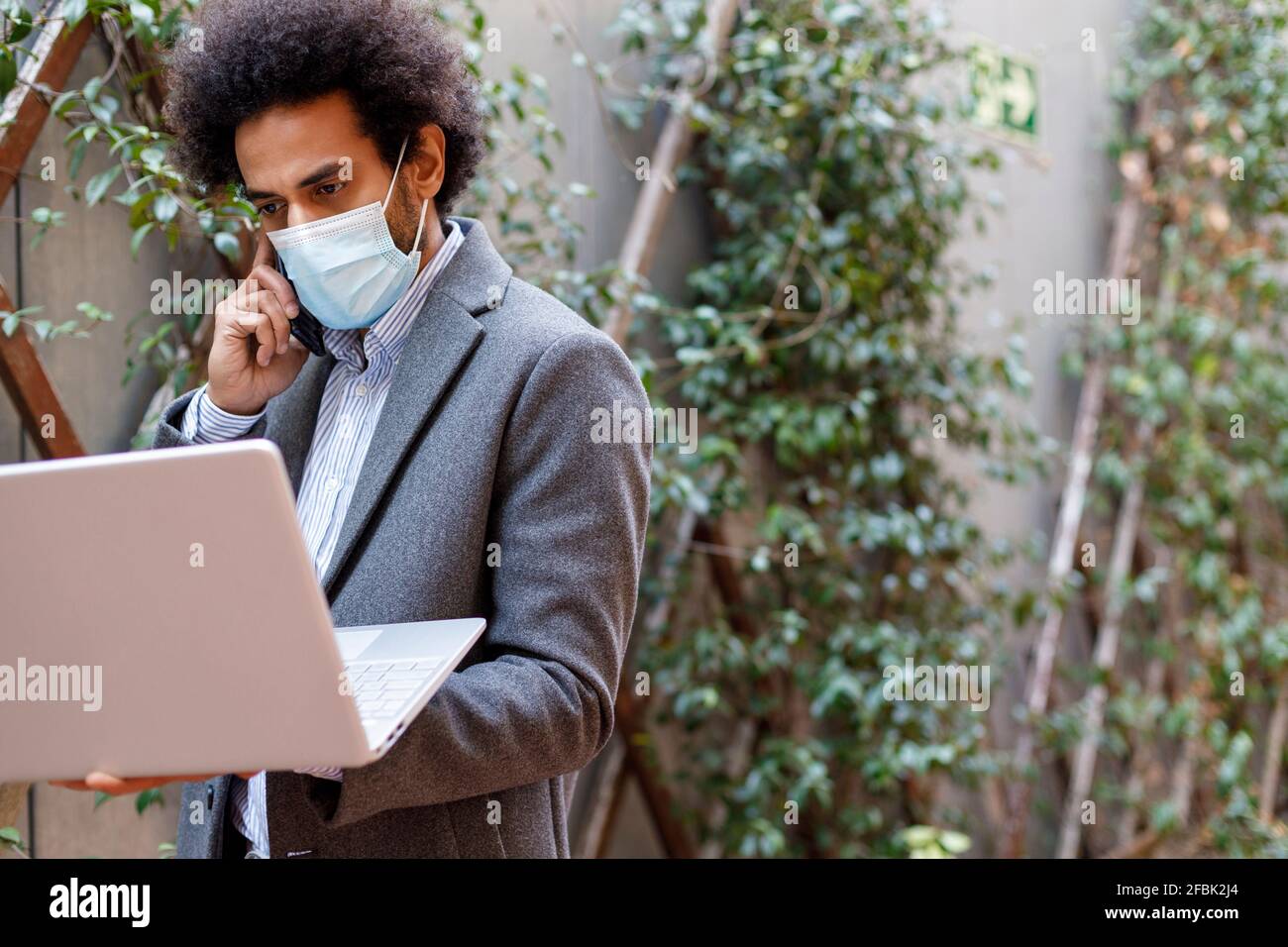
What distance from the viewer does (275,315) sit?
118 centimetres

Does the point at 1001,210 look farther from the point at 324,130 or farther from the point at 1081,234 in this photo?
the point at 324,130

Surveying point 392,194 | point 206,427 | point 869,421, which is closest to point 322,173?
point 392,194

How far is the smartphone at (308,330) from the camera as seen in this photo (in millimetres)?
1219

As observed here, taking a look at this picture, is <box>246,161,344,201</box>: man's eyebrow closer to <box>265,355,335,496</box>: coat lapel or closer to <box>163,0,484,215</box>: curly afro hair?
<box>163,0,484,215</box>: curly afro hair

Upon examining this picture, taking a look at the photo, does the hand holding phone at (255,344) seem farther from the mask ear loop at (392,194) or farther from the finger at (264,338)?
the mask ear loop at (392,194)

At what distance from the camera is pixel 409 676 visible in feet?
2.72

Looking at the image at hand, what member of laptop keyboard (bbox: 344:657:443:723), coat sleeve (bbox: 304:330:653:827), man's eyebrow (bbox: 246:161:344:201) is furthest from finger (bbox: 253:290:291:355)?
laptop keyboard (bbox: 344:657:443:723)

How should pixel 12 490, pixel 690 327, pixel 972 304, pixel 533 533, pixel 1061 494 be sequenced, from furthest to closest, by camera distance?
pixel 1061 494
pixel 972 304
pixel 690 327
pixel 533 533
pixel 12 490

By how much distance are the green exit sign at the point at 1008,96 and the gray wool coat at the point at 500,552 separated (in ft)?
8.03

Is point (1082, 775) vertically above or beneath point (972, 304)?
beneath

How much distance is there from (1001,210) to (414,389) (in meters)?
2.42

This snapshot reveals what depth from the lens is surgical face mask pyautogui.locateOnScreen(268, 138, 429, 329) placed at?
1112mm

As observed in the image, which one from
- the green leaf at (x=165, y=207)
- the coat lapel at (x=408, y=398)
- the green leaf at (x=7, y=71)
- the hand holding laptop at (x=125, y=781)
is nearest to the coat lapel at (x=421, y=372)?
the coat lapel at (x=408, y=398)

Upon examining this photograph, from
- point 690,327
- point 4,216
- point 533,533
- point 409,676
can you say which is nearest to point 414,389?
point 533,533
